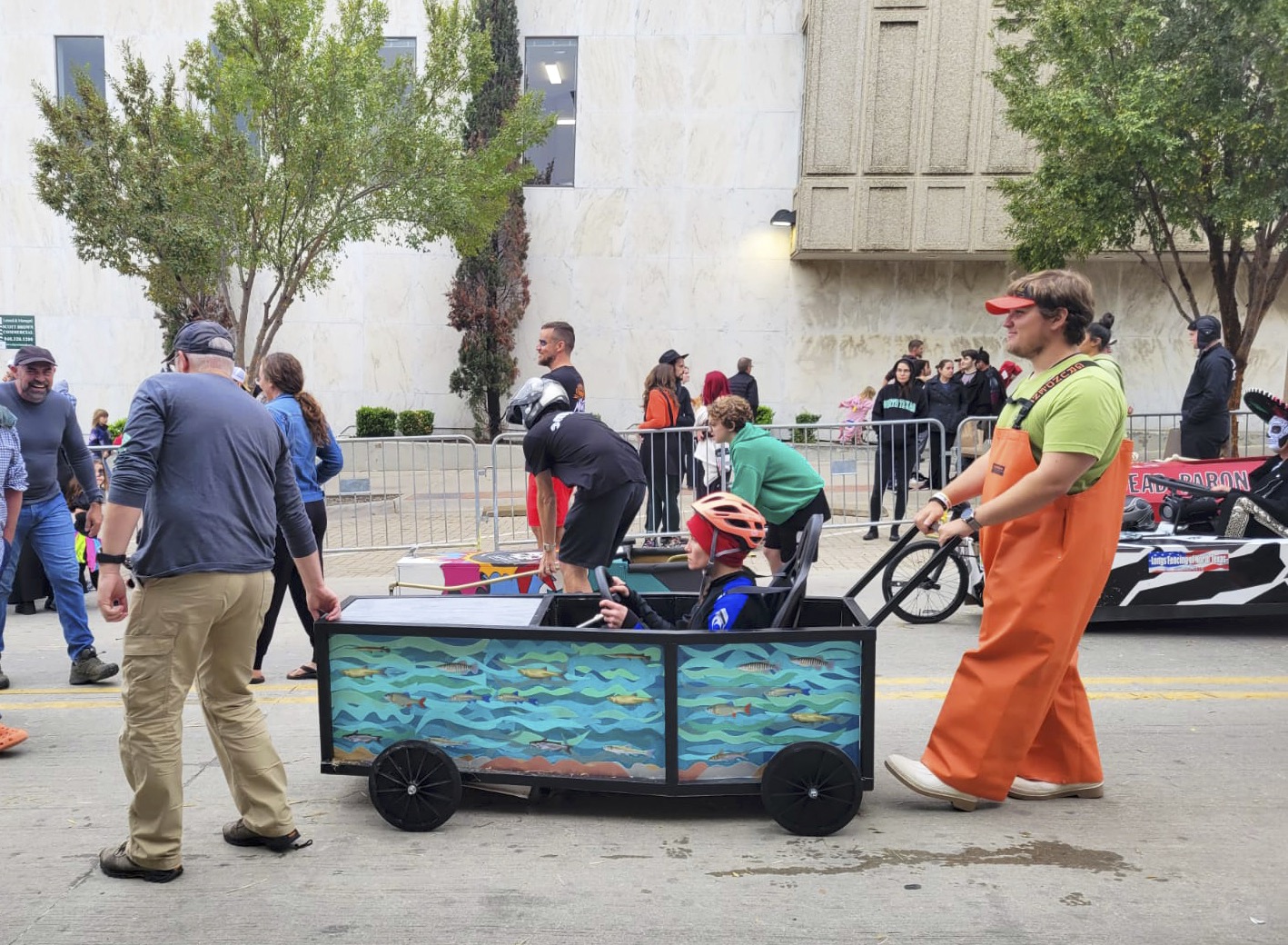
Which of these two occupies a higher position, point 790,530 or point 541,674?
point 790,530

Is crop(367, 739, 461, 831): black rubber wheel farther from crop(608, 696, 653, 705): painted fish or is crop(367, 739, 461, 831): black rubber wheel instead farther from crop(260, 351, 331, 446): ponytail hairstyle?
crop(260, 351, 331, 446): ponytail hairstyle

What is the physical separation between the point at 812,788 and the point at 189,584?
7.79 ft

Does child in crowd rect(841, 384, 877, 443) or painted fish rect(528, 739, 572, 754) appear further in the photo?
child in crowd rect(841, 384, 877, 443)

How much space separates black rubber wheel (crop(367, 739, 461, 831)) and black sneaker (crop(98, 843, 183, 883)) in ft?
2.49

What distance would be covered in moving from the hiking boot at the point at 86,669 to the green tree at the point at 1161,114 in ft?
36.5

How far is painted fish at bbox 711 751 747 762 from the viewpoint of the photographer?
4.07 m

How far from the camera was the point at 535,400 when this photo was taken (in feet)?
21.0

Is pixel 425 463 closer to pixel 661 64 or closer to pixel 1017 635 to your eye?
pixel 1017 635

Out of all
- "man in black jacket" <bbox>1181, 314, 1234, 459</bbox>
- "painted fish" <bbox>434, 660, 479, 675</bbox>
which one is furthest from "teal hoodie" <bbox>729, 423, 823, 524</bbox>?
"man in black jacket" <bbox>1181, 314, 1234, 459</bbox>

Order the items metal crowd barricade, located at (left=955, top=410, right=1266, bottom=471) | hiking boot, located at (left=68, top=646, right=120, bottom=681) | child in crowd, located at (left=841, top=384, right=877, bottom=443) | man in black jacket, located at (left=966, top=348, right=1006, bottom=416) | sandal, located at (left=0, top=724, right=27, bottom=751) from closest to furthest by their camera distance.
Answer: sandal, located at (left=0, top=724, right=27, bottom=751) < hiking boot, located at (left=68, top=646, right=120, bottom=681) < man in black jacket, located at (left=966, top=348, right=1006, bottom=416) < metal crowd barricade, located at (left=955, top=410, right=1266, bottom=471) < child in crowd, located at (left=841, top=384, right=877, bottom=443)

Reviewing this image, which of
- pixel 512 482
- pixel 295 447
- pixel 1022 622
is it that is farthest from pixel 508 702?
pixel 512 482

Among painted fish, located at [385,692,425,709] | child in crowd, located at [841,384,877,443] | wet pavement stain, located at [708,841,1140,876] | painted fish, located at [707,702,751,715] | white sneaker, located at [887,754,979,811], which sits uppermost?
child in crowd, located at [841,384,877,443]

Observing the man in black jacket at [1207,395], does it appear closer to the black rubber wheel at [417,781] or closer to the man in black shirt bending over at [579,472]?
the man in black shirt bending over at [579,472]

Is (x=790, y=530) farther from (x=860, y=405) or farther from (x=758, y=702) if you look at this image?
(x=860, y=405)
